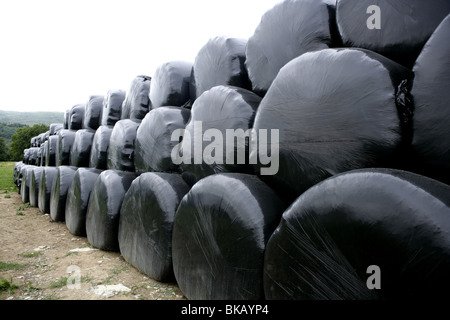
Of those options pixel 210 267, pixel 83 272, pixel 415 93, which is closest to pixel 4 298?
pixel 83 272

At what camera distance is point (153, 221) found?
210cm

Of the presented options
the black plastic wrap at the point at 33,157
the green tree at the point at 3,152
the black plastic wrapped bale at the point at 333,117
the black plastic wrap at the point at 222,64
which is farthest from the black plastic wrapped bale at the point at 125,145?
the green tree at the point at 3,152

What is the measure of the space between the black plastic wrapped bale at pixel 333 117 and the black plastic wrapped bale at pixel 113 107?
8.67ft

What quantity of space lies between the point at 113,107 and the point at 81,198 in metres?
1.09

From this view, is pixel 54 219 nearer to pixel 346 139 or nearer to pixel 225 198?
pixel 225 198

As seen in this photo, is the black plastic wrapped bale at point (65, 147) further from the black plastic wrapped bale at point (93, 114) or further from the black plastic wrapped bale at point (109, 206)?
the black plastic wrapped bale at point (109, 206)

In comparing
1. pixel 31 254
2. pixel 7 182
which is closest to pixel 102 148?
pixel 31 254

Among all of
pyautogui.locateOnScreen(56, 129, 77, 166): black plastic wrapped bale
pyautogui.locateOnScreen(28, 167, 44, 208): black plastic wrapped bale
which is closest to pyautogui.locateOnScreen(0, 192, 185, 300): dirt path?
pyautogui.locateOnScreen(56, 129, 77, 166): black plastic wrapped bale

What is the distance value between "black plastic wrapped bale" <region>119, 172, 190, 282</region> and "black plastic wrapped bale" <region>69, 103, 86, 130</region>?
3074mm

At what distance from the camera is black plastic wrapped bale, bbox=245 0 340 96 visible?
4.66ft

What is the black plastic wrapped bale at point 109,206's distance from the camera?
2.72m

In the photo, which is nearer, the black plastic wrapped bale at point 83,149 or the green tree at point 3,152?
the black plastic wrapped bale at point 83,149

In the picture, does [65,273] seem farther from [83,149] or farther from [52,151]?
[52,151]

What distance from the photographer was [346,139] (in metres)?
1.13
